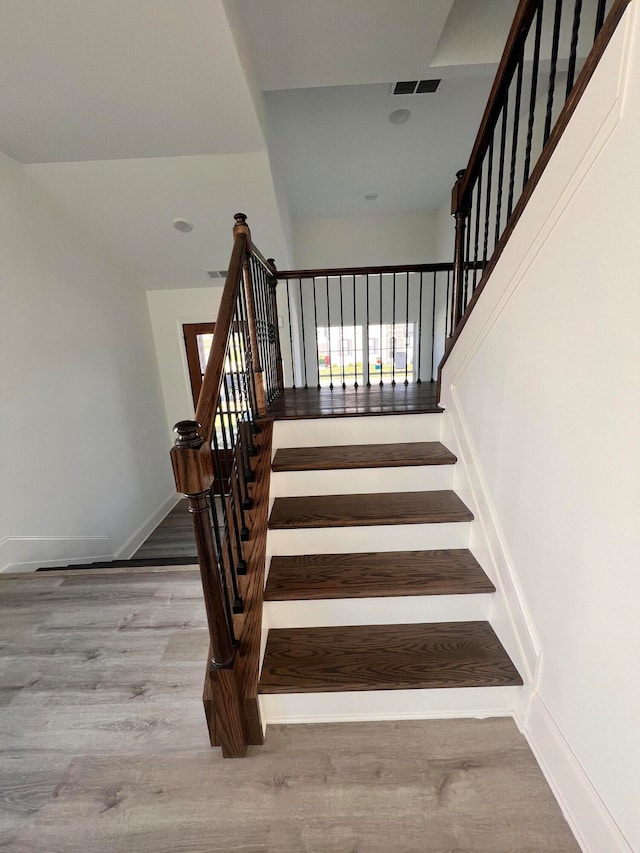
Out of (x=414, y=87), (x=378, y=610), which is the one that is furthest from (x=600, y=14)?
(x=414, y=87)

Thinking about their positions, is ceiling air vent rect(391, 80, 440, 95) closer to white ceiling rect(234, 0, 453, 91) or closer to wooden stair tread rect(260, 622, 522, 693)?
white ceiling rect(234, 0, 453, 91)

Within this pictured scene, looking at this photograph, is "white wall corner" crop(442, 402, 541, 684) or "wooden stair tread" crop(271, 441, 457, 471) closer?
"white wall corner" crop(442, 402, 541, 684)

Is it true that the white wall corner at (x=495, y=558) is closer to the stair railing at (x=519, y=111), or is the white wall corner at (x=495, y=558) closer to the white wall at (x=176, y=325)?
the stair railing at (x=519, y=111)

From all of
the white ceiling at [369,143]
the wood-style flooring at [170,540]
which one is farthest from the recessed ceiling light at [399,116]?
the wood-style flooring at [170,540]

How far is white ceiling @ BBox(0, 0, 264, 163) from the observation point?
6.14 ft

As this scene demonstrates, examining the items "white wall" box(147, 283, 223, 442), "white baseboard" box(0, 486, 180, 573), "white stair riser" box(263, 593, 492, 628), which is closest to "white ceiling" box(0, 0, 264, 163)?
"white wall" box(147, 283, 223, 442)

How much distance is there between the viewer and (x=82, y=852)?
3.18 ft

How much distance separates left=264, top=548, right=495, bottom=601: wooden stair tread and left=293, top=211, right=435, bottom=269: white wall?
5301 mm

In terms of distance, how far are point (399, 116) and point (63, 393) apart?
4.07 m

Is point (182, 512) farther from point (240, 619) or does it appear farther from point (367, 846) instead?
point (367, 846)

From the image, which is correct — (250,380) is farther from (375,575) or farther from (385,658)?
(385,658)

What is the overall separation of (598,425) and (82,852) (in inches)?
69.3

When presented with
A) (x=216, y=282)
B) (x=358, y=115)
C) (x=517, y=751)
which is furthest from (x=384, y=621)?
(x=216, y=282)

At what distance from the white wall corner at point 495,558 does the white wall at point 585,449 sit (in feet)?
0.15
